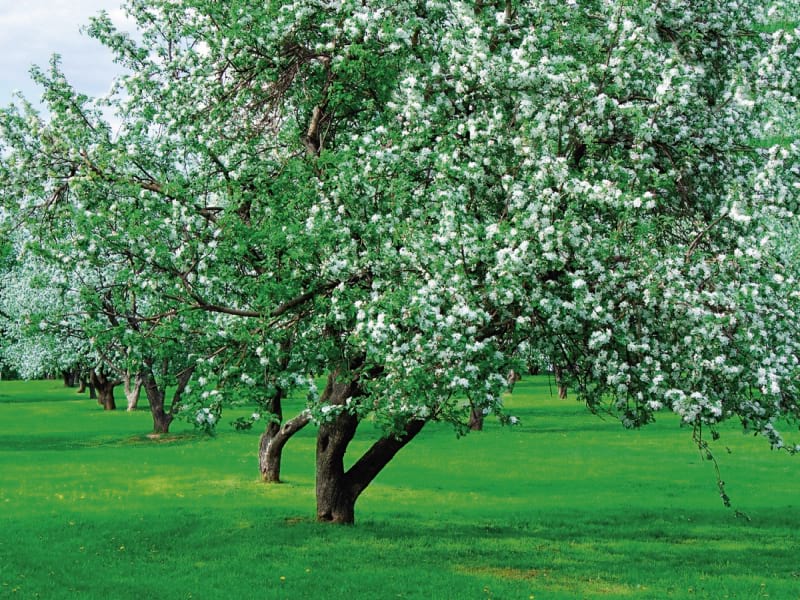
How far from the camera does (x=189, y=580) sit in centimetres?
1661

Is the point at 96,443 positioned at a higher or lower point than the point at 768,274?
lower

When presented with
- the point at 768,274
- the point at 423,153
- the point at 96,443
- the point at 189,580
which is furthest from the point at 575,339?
the point at 96,443

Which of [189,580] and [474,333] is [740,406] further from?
[189,580]

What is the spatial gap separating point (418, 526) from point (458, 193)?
37.8 ft

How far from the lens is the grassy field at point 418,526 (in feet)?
54.3

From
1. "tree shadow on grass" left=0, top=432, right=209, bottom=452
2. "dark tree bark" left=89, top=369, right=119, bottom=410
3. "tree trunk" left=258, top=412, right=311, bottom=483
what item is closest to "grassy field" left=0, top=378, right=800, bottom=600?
"tree trunk" left=258, top=412, right=311, bottom=483

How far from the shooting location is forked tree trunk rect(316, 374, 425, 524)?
2019 centimetres

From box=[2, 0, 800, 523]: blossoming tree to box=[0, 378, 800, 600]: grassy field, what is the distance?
12.4 feet

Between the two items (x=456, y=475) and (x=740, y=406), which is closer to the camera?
(x=740, y=406)

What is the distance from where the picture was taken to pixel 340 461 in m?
20.8

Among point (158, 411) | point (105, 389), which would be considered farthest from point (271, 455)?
point (105, 389)

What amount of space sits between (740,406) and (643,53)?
5.44 metres

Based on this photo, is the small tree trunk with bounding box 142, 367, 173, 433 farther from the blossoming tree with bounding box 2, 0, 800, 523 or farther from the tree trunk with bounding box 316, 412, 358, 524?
the blossoming tree with bounding box 2, 0, 800, 523

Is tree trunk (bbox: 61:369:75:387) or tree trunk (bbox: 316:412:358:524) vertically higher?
tree trunk (bbox: 61:369:75:387)
